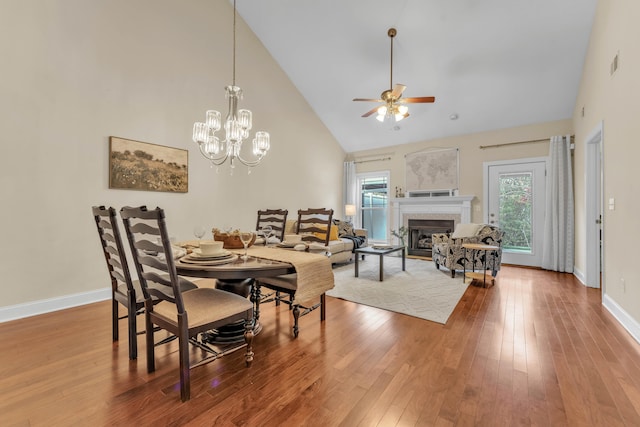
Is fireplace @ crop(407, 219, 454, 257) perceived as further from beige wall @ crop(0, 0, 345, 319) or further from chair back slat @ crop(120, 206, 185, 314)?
chair back slat @ crop(120, 206, 185, 314)

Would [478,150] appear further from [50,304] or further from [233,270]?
[50,304]

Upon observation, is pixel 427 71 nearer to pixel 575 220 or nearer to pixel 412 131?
pixel 412 131

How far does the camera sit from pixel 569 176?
192 inches

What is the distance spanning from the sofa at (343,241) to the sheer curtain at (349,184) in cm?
125

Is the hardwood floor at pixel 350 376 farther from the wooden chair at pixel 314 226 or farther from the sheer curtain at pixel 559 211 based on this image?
the sheer curtain at pixel 559 211

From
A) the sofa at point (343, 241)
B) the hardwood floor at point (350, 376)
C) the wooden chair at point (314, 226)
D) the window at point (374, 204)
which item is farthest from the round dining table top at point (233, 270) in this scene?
the window at point (374, 204)

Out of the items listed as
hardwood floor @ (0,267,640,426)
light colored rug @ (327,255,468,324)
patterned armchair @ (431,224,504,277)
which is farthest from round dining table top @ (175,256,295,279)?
patterned armchair @ (431,224,504,277)

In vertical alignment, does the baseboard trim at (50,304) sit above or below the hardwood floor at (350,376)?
above

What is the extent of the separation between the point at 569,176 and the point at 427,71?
118 inches

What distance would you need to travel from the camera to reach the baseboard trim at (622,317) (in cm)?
237

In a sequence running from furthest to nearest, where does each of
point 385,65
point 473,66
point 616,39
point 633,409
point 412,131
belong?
point 412,131 < point 385,65 < point 473,66 < point 616,39 < point 633,409

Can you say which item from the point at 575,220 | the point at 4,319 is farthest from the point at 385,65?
the point at 4,319

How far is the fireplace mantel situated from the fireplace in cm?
18

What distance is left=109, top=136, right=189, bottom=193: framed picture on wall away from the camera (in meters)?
3.40
